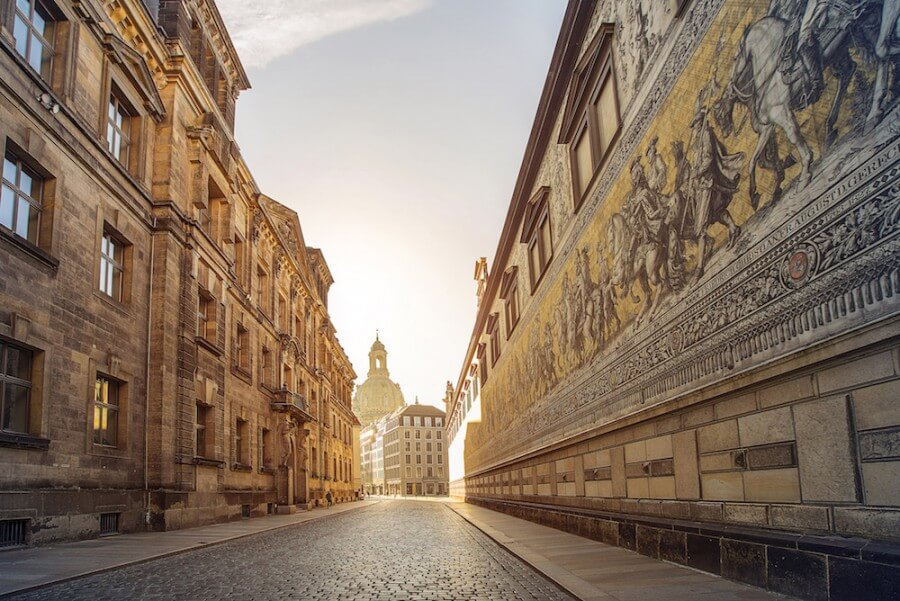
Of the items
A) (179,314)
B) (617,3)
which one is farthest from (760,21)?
(179,314)

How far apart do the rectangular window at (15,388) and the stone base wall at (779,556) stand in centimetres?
997

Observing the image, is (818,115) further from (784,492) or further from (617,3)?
(617,3)

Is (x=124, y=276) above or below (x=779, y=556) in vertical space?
above

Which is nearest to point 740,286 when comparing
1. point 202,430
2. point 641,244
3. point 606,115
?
point 641,244

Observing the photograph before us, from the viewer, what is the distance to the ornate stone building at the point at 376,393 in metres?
170

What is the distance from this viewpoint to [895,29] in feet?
15.1

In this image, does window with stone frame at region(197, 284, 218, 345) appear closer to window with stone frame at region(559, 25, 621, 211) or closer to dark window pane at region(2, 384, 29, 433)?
dark window pane at region(2, 384, 29, 433)

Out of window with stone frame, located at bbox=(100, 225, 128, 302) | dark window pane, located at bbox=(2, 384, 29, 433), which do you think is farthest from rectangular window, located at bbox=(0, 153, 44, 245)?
dark window pane, located at bbox=(2, 384, 29, 433)

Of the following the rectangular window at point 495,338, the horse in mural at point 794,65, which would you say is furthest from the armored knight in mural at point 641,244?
the rectangular window at point 495,338

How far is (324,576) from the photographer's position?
29.7 ft

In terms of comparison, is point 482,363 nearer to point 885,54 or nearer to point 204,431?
point 204,431

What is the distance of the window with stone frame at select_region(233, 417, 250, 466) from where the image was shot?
1013 inches

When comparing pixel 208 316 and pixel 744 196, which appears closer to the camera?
pixel 744 196

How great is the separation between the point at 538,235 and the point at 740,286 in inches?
512
